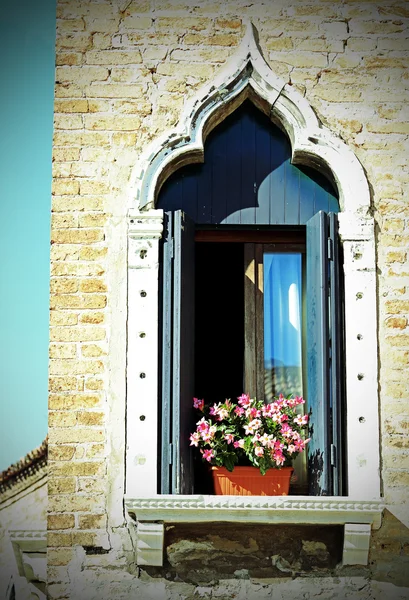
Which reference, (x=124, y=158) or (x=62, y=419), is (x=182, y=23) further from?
(x=62, y=419)

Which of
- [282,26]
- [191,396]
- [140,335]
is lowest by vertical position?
[191,396]

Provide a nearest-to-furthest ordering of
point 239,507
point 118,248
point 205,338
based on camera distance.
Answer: point 239,507
point 118,248
point 205,338

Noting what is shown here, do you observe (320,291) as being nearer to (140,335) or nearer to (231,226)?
(231,226)

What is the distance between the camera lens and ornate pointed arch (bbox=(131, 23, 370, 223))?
534cm

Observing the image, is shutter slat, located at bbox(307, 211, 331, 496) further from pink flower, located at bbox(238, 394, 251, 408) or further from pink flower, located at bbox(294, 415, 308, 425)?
pink flower, located at bbox(238, 394, 251, 408)

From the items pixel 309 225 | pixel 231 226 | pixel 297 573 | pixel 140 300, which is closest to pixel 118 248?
pixel 140 300

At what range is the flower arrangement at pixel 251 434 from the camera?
5074 millimetres

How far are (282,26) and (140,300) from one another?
186 centimetres

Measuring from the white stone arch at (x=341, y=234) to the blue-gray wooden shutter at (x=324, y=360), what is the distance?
2.4 inches

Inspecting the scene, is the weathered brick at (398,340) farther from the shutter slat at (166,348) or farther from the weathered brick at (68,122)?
the weathered brick at (68,122)

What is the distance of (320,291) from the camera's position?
5.21 metres

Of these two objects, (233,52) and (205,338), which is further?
(205,338)

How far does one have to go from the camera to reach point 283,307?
5.66 metres

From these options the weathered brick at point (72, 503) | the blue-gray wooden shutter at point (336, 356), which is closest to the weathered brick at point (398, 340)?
the blue-gray wooden shutter at point (336, 356)
